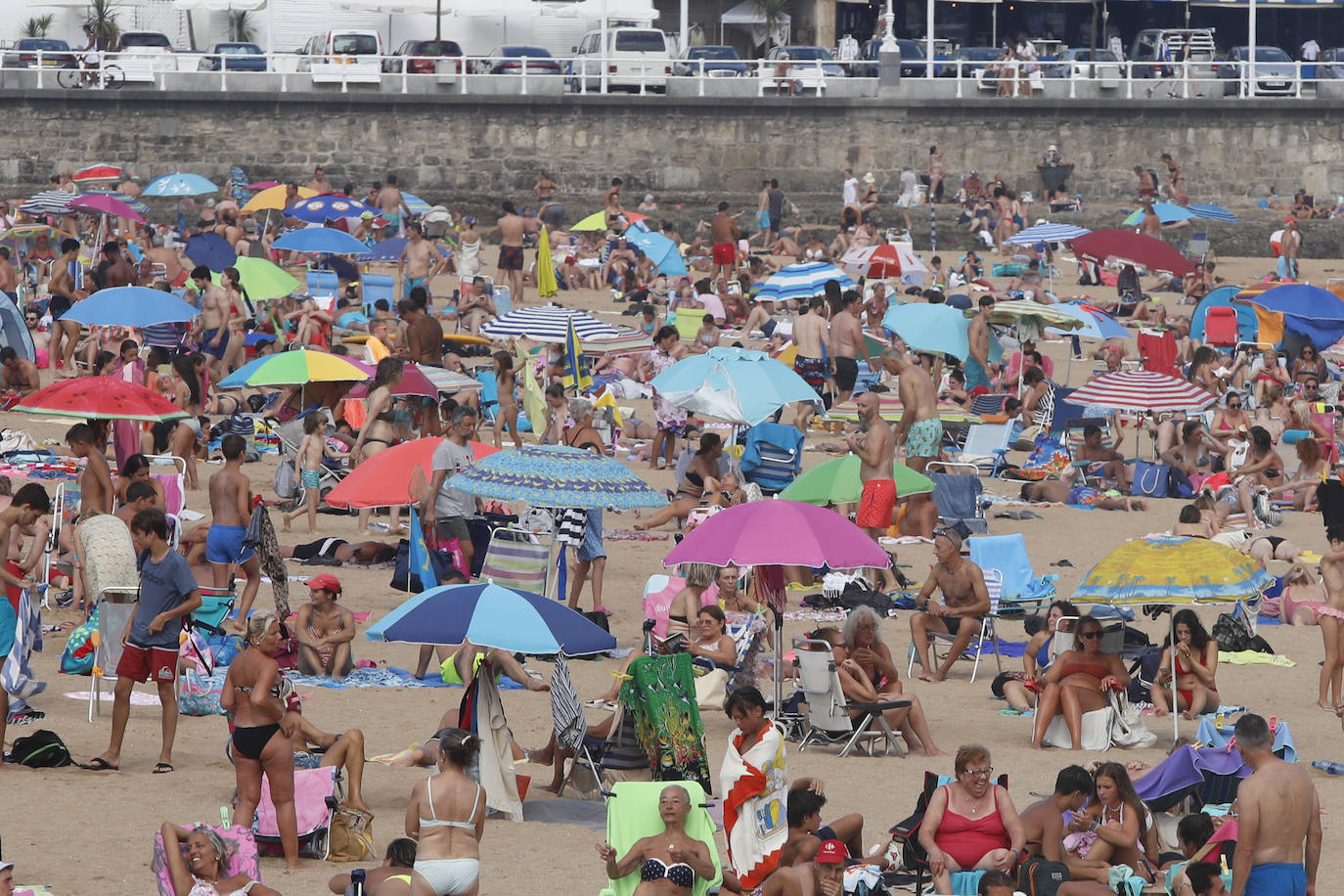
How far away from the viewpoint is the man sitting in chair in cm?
1106

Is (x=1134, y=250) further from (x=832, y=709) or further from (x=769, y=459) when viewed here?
(x=832, y=709)

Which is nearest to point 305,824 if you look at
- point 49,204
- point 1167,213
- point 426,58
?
point 49,204

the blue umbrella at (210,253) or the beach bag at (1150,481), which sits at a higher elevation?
the blue umbrella at (210,253)

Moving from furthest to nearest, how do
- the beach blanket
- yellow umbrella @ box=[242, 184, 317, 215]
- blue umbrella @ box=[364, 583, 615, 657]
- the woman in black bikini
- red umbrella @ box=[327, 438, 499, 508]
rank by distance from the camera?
yellow umbrella @ box=[242, 184, 317, 215], red umbrella @ box=[327, 438, 499, 508], the beach blanket, blue umbrella @ box=[364, 583, 615, 657], the woman in black bikini

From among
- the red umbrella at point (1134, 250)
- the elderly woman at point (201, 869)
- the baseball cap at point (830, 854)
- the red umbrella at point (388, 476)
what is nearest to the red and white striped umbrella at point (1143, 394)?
the red umbrella at point (1134, 250)

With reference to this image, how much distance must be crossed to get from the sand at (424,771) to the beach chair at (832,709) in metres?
0.10

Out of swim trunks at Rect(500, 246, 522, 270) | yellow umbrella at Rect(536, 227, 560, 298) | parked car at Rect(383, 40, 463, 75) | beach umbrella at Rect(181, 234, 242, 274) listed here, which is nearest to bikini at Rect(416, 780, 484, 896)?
beach umbrella at Rect(181, 234, 242, 274)

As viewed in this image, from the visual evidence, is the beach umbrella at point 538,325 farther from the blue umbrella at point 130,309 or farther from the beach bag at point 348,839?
the beach bag at point 348,839

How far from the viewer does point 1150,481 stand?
16.4 m

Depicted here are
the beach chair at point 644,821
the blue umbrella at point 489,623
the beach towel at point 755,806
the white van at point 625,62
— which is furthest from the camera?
the white van at point 625,62

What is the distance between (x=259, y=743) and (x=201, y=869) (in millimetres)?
1120

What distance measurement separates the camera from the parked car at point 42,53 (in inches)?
1210

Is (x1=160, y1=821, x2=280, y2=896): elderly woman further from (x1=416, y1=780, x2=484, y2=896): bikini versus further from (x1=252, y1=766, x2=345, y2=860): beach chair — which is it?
(x1=252, y1=766, x2=345, y2=860): beach chair

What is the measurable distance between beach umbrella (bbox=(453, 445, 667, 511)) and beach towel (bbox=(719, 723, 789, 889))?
3.03 metres
